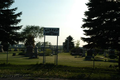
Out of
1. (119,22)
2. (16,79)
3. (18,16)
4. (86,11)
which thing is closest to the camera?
(16,79)

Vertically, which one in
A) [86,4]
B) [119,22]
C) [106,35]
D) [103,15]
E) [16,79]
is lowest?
[16,79]

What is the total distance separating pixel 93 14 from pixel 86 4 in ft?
5.97

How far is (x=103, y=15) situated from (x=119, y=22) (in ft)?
5.04

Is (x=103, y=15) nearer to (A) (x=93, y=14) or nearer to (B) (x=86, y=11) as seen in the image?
(A) (x=93, y=14)

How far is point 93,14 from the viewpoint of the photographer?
1316 cm

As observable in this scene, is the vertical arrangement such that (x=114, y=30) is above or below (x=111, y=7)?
below

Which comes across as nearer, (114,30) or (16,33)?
(114,30)

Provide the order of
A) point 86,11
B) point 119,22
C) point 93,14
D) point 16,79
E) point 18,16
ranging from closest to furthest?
point 16,79, point 119,22, point 93,14, point 86,11, point 18,16

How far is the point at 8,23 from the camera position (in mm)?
14867

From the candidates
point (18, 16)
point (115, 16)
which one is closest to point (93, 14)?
point (115, 16)

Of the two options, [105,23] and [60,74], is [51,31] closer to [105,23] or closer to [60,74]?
[105,23]

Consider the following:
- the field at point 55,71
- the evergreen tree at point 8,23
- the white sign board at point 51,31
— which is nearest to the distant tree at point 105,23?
the field at point 55,71

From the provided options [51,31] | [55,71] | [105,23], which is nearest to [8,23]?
[51,31]

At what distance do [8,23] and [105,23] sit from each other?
9.48 meters
